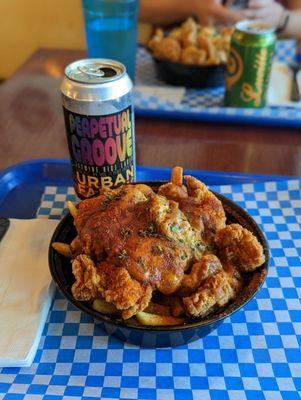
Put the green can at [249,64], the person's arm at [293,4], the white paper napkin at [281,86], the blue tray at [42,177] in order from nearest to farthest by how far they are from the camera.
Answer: the blue tray at [42,177] → the green can at [249,64] → the white paper napkin at [281,86] → the person's arm at [293,4]

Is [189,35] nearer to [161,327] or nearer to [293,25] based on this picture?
[293,25]

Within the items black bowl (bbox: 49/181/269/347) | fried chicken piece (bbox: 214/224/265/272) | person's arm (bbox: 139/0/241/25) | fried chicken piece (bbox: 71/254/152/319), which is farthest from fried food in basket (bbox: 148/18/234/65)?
fried chicken piece (bbox: 71/254/152/319)

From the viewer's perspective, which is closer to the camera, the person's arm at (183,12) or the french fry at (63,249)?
the french fry at (63,249)

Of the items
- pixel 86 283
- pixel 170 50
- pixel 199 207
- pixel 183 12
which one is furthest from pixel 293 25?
pixel 86 283

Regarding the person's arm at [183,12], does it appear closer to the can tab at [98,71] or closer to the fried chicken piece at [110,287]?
the can tab at [98,71]

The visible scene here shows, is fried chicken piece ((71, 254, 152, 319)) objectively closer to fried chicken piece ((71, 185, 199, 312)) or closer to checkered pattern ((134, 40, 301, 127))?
fried chicken piece ((71, 185, 199, 312))

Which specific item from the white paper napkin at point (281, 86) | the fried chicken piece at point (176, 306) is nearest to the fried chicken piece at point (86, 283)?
the fried chicken piece at point (176, 306)

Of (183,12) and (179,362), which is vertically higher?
(183,12)

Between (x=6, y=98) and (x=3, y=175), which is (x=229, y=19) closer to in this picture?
(x=6, y=98)
